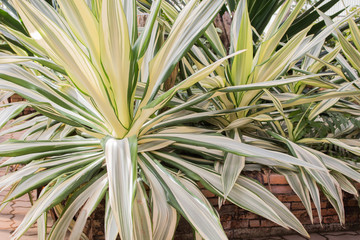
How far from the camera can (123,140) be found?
101 cm

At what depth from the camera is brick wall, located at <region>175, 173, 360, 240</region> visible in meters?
1.25

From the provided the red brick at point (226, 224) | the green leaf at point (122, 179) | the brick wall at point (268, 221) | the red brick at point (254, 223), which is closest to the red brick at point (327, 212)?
the brick wall at point (268, 221)

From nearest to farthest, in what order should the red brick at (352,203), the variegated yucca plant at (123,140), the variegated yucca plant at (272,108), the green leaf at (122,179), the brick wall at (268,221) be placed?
the green leaf at (122,179) < the variegated yucca plant at (123,140) < the variegated yucca plant at (272,108) < the brick wall at (268,221) < the red brick at (352,203)

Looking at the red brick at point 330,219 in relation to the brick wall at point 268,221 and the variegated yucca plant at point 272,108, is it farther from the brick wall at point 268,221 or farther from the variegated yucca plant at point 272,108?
the variegated yucca plant at point 272,108

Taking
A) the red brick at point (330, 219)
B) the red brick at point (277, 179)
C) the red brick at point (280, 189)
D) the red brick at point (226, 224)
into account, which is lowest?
the red brick at point (226, 224)

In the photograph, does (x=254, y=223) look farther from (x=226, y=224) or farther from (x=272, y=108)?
(x=272, y=108)

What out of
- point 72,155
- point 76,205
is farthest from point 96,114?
point 76,205

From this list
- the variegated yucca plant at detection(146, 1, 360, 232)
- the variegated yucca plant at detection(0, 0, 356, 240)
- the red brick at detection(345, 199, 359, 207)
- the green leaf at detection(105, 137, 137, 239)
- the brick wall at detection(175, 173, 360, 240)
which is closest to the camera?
the green leaf at detection(105, 137, 137, 239)

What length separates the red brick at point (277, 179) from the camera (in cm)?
128

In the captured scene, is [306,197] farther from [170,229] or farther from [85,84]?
[85,84]

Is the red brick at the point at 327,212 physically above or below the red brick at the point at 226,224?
above

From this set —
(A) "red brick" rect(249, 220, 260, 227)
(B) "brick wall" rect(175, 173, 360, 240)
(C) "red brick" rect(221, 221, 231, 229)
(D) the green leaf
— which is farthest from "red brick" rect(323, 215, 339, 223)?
(D) the green leaf

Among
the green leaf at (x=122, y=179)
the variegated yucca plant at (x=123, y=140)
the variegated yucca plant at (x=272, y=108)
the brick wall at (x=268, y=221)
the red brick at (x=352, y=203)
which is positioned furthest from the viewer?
the red brick at (x=352, y=203)

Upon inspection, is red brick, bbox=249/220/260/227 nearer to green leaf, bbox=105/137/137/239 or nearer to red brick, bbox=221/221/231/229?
red brick, bbox=221/221/231/229
